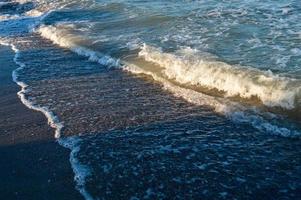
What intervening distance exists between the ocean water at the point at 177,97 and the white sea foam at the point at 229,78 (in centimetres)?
3

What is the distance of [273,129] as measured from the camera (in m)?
9.30

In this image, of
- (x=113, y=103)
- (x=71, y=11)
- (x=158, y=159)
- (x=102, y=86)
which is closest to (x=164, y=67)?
(x=102, y=86)

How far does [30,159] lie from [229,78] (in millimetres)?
4785

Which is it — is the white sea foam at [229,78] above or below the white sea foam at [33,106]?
above

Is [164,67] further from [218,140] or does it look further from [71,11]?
[71,11]

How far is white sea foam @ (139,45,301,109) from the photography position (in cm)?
1058

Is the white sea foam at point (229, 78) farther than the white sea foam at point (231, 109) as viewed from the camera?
Yes

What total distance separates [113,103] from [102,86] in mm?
1379

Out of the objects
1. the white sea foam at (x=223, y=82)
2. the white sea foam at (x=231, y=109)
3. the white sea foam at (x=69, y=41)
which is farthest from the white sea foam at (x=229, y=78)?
the white sea foam at (x=69, y=41)

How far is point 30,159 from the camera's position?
29.6 feet

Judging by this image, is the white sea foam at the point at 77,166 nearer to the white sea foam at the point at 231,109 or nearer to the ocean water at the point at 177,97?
the ocean water at the point at 177,97

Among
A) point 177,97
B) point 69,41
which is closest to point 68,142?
point 177,97

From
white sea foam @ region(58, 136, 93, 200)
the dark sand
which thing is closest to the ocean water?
white sea foam @ region(58, 136, 93, 200)

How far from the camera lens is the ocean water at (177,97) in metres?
8.01
